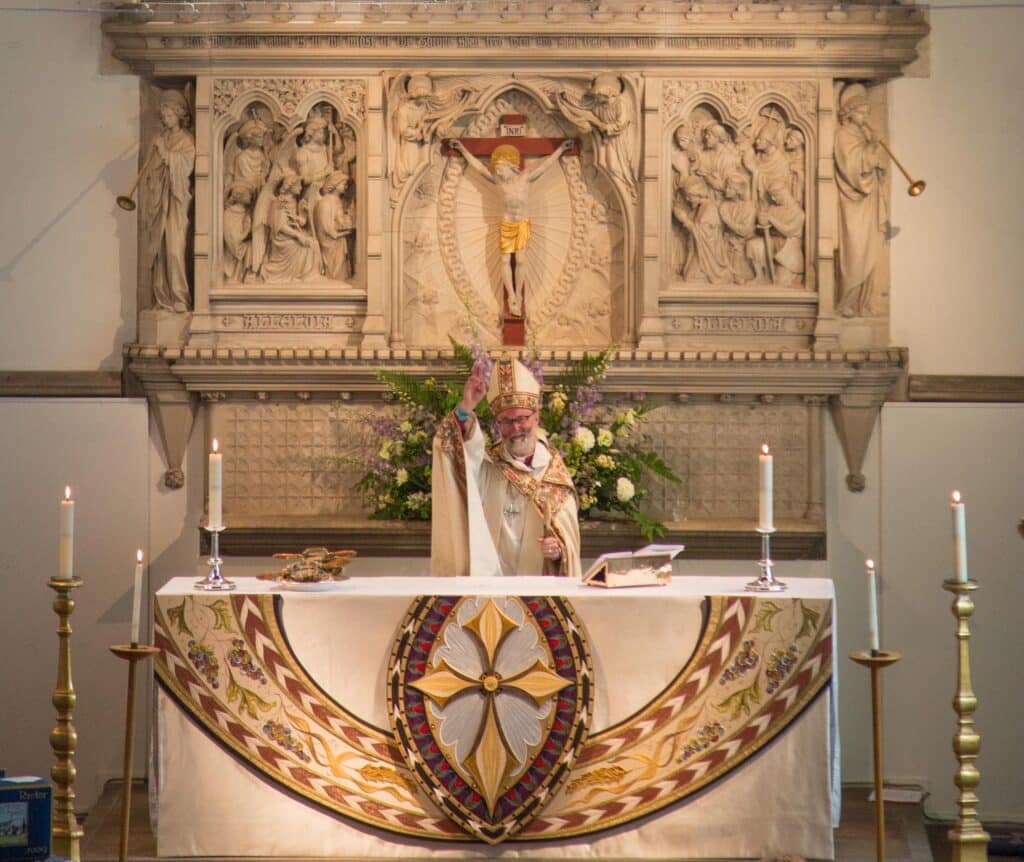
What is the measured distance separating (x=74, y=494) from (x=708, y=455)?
3.26 meters

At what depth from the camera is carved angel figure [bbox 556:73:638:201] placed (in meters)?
7.80

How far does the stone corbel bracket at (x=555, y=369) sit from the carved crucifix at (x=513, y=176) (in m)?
0.32

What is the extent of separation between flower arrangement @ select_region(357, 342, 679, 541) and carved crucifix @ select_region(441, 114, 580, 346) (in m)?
0.39

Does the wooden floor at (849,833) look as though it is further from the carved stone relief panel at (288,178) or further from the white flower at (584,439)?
the carved stone relief panel at (288,178)

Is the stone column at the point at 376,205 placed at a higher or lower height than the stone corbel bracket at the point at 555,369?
higher

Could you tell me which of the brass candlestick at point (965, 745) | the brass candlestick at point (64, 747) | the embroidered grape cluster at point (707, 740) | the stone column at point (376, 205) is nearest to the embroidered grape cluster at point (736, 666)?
the embroidered grape cluster at point (707, 740)

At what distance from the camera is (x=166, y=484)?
25.9ft

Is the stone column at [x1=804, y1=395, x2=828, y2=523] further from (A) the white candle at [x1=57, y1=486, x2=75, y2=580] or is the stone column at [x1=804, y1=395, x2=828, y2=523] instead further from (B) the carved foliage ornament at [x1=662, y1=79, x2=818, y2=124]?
(A) the white candle at [x1=57, y1=486, x2=75, y2=580]

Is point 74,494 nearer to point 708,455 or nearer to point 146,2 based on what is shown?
point 146,2

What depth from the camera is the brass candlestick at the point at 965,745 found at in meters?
4.80

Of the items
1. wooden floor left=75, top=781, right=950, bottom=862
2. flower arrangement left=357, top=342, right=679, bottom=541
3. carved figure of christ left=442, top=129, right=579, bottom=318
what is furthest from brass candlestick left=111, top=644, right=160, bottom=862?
carved figure of christ left=442, top=129, right=579, bottom=318

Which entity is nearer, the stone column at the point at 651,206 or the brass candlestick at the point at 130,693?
the brass candlestick at the point at 130,693

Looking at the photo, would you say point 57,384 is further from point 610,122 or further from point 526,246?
point 610,122

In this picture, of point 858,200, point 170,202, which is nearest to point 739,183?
point 858,200
